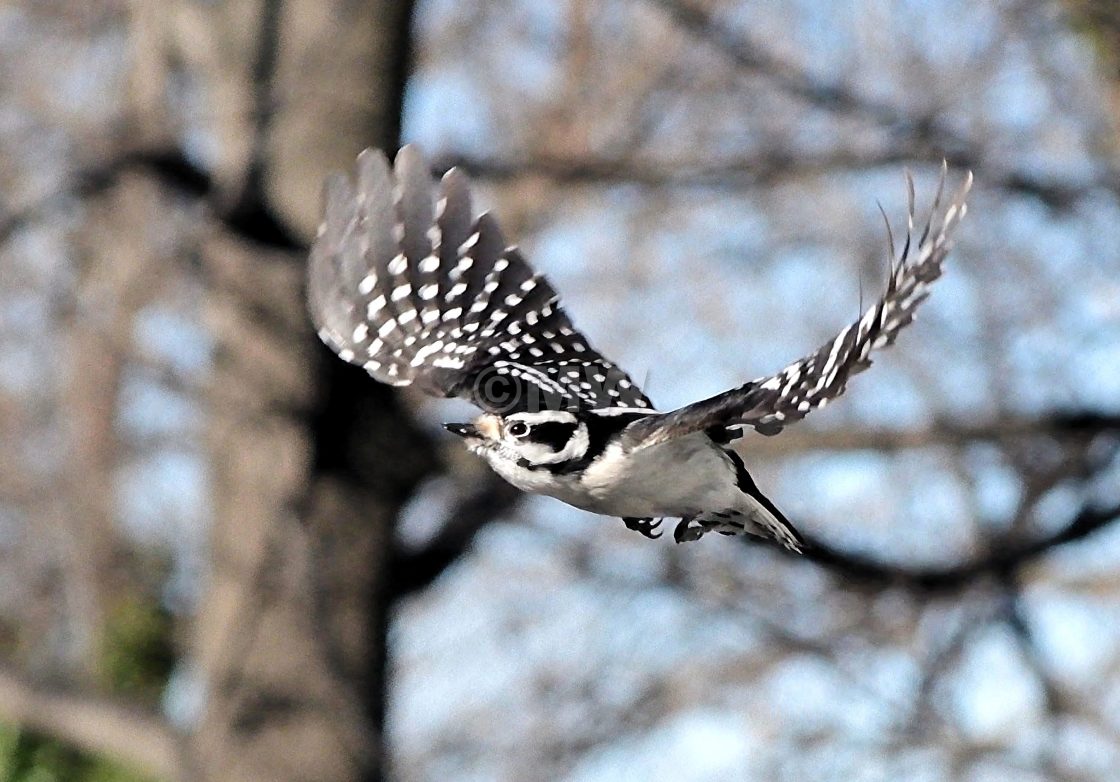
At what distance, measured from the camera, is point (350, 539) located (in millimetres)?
7375

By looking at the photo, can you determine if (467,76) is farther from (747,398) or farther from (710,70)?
(747,398)

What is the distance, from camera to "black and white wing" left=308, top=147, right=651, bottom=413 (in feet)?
13.8

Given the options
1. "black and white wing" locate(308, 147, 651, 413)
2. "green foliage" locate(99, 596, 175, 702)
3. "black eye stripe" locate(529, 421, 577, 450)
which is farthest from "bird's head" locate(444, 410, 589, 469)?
"green foliage" locate(99, 596, 175, 702)

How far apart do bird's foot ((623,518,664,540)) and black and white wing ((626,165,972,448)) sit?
2.44 ft

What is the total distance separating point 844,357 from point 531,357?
5.28 feet

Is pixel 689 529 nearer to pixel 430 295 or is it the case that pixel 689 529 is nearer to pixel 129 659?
pixel 430 295

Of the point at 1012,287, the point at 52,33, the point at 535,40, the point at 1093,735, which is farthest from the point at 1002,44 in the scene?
the point at 52,33

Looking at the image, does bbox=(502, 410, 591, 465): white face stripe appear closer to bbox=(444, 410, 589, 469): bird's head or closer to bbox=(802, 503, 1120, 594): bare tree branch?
bbox=(444, 410, 589, 469): bird's head

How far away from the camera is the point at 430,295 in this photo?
440cm

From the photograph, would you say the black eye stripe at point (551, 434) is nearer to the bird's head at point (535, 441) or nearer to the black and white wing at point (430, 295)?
the bird's head at point (535, 441)

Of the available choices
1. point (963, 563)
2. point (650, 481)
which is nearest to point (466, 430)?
point (650, 481)
